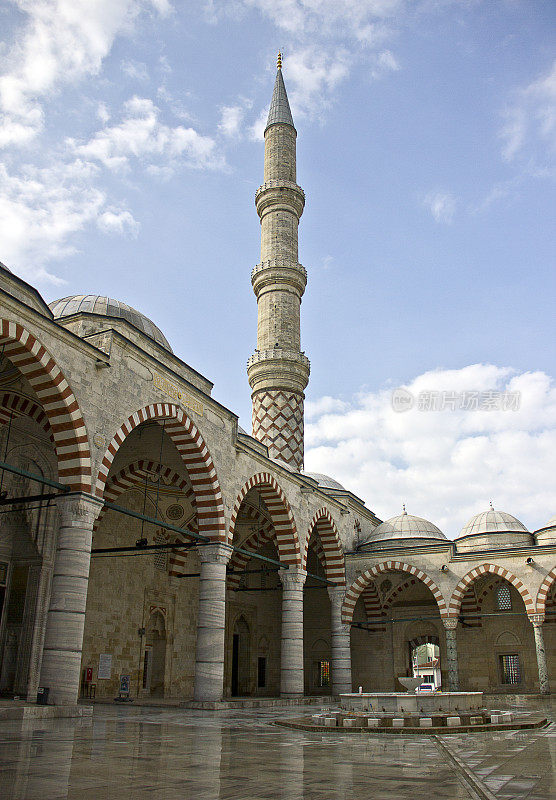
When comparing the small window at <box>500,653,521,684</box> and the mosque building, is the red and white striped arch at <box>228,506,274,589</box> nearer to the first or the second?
the mosque building

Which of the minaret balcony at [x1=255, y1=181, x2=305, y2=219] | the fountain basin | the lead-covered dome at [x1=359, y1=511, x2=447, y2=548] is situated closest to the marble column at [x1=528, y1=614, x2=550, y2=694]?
the lead-covered dome at [x1=359, y1=511, x2=447, y2=548]

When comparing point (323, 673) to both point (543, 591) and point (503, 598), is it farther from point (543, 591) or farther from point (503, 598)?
point (543, 591)

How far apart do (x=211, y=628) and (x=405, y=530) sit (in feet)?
30.1

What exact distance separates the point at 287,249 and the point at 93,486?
49.7 ft

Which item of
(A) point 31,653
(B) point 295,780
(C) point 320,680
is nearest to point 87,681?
(A) point 31,653

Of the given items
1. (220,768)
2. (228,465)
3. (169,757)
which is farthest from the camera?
(228,465)

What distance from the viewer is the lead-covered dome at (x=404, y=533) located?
758 inches

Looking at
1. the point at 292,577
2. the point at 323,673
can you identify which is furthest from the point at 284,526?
the point at 323,673

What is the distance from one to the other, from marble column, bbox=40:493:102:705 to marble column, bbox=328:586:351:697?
10355 millimetres

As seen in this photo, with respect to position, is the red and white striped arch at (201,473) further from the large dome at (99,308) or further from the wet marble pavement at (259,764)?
the wet marble pavement at (259,764)

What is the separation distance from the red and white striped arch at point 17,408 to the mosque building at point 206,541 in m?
0.02

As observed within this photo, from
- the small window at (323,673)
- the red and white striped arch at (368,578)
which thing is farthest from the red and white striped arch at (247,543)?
the small window at (323,673)

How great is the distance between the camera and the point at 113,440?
10070mm

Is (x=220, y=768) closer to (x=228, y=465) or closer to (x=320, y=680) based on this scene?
(x=228, y=465)
